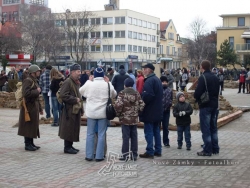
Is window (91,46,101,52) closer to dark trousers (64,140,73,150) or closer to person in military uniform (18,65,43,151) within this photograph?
person in military uniform (18,65,43,151)

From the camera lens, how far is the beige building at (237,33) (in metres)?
67.8

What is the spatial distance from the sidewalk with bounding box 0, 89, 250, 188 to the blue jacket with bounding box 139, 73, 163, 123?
833mm

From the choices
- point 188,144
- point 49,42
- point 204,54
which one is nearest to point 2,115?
point 188,144

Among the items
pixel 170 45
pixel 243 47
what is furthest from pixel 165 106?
pixel 170 45

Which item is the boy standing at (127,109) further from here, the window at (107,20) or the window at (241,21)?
the window at (107,20)

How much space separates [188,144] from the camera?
9.90m

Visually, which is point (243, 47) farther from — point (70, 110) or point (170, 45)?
point (70, 110)

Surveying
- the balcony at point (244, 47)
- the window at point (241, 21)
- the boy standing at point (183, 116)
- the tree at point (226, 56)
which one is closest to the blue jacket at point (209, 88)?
the boy standing at point (183, 116)

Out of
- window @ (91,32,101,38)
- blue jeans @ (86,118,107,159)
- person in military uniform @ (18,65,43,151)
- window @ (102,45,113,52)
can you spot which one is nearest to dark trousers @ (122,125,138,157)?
blue jeans @ (86,118,107,159)

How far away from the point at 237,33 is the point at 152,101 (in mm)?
64156

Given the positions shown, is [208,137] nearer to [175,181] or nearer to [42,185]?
[175,181]

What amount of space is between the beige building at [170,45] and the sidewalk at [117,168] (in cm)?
9309

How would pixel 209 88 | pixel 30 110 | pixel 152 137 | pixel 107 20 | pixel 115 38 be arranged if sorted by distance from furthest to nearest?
pixel 107 20 < pixel 115 38 < pixel 30 110 < pixel 209 88 < pixel 152 137

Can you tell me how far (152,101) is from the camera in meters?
8.85
